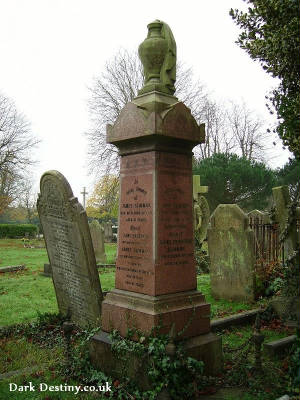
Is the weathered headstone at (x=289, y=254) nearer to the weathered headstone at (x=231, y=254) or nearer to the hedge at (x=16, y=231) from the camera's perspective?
the weathered headstone at (x=231, y=254)

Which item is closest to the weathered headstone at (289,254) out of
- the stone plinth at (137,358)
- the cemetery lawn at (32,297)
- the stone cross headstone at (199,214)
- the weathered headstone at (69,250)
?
the stone plinth at (137,358)

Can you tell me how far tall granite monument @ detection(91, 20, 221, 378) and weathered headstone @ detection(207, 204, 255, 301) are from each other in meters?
3.64

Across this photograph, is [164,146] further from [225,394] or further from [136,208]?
[225,394]

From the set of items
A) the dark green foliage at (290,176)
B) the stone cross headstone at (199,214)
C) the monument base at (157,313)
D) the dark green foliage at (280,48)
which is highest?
the dark green foliage at (290,176)

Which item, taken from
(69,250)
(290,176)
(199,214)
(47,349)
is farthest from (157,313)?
(290,176)

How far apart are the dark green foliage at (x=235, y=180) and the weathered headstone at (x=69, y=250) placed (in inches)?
Result: 787

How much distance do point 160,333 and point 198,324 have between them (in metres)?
0.60

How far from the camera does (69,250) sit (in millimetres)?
6398

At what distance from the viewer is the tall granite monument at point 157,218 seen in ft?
14.1

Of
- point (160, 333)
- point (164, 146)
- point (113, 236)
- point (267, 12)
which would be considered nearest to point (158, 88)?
point (164, 146)

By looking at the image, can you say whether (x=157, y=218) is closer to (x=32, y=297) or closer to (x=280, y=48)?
(x=280, y=48)

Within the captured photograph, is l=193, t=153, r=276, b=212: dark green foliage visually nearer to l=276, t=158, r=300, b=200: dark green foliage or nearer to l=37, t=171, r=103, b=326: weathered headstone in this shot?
l=276, t=158, r=300, b=200: dark green foliage

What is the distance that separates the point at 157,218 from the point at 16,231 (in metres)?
33.8

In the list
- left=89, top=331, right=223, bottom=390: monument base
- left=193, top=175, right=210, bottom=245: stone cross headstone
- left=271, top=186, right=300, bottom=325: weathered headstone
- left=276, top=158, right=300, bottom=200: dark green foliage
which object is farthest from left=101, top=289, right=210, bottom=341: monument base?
left=276, top=158, right=300, bottom=200: dark green foliage
